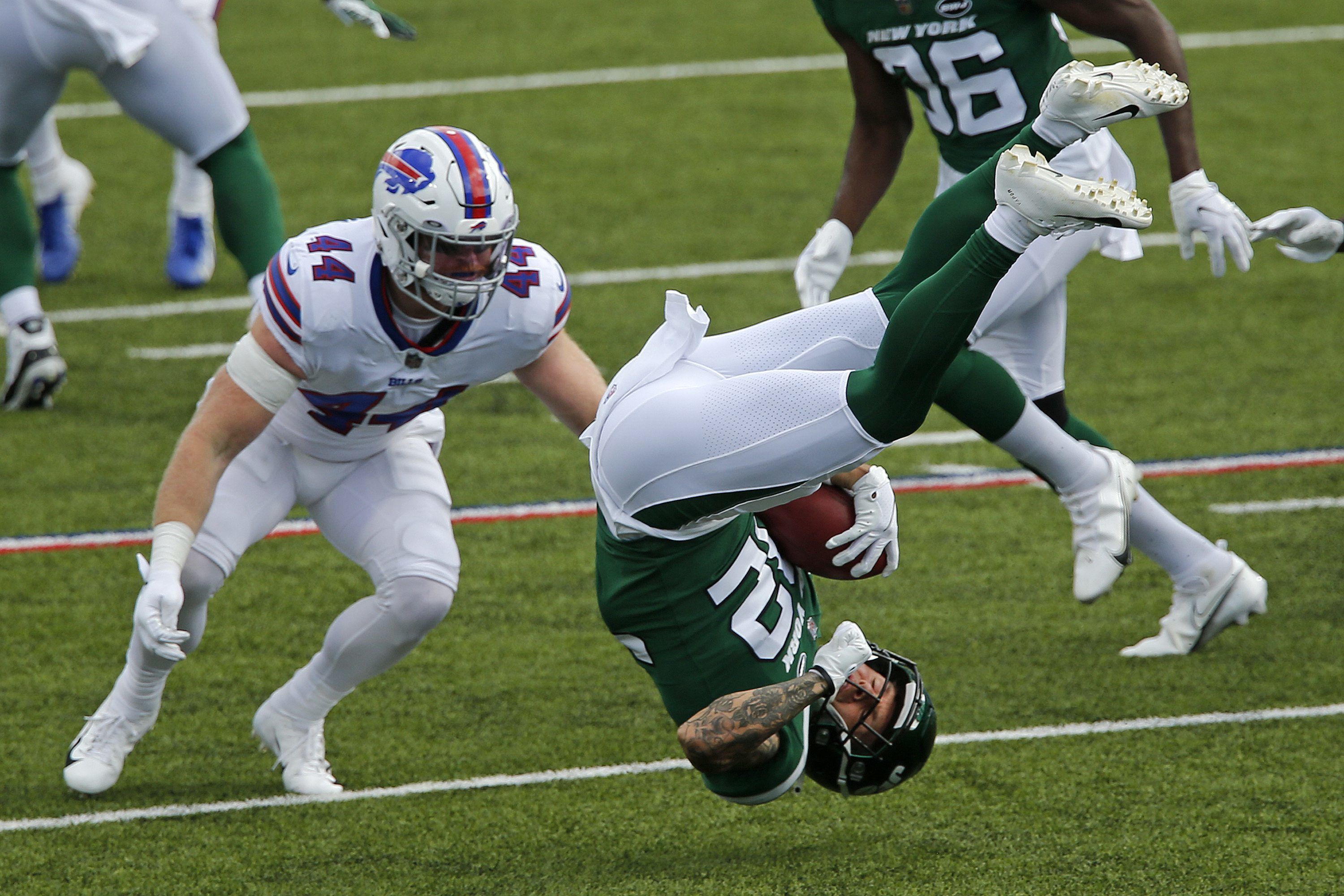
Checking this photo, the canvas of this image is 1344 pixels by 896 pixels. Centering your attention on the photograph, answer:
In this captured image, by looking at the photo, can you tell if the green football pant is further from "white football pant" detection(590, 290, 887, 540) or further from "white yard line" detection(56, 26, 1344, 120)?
"white yard line" detection(56, 26, 1344, 120)

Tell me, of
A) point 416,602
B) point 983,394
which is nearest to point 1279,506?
point 983,394

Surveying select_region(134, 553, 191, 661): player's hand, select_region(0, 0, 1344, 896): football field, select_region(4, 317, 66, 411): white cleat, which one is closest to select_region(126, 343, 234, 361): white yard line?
select_region(0, 0, 1344, 896): football field

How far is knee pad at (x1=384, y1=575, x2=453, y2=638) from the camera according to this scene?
10.6ft

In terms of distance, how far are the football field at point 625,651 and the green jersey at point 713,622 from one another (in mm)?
290

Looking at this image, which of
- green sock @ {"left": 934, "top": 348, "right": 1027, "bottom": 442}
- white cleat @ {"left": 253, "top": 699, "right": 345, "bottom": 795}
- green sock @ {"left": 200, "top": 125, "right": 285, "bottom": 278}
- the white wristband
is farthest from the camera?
green sock @ {"left": 200, "top": 125, "right": 285, "bottom": 278}

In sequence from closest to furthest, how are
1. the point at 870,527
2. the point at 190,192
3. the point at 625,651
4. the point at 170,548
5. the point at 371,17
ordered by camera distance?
the point at 870,527, the point at 170,548, the point at 625,651, the point at 371,17, the point at 190,192

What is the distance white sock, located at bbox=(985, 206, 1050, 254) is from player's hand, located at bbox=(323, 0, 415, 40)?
98.9 inches

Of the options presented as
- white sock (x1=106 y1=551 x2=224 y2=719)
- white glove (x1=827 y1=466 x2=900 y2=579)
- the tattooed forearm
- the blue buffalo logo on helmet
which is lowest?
white sock (x1=106 y1=551 x2=224 y2=719)

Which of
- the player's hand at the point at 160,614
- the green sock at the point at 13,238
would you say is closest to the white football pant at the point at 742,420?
the player's hand at the point at 160,614

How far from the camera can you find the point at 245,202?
480 cm

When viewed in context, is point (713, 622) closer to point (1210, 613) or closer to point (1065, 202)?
point (1065, 202)

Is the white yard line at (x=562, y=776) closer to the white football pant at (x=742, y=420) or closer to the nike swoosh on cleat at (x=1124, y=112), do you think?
the white football pant at (x=742, y=420)

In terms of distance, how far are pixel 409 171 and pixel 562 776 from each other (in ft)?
4.00

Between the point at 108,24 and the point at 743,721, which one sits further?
the point at 108,24
